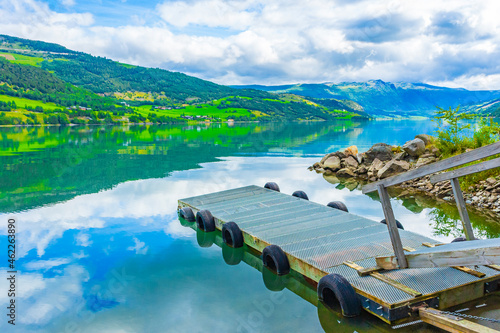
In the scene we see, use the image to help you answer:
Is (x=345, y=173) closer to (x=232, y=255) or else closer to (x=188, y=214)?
(x=188, y=214)

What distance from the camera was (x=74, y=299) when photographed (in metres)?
9.92

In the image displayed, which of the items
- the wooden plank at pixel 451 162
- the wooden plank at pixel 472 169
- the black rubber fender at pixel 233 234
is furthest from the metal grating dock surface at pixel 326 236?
the wooden plank at pixel 451 162

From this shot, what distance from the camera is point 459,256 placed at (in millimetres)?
7133

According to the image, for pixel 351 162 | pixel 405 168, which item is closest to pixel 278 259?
pixel 405 168

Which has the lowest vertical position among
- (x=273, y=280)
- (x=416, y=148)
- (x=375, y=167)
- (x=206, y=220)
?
(x=273, y=280)

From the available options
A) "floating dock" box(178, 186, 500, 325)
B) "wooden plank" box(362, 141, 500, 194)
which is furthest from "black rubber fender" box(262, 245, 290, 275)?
"wooden plank" box(362, 141, 500, 194)

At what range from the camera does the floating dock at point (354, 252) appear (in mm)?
7906

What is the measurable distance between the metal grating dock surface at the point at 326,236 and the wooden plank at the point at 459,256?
415 mm

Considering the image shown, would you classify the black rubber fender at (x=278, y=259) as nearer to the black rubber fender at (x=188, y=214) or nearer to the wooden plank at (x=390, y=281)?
the wooden plank at (x=390, y=281)

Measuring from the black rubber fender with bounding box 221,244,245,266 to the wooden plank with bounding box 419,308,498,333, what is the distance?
614 cm

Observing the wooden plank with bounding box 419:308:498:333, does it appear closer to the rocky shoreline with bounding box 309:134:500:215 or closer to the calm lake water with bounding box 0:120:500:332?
the calm lake water with bounding box 0:120:500:332

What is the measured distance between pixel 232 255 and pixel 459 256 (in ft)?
24.2

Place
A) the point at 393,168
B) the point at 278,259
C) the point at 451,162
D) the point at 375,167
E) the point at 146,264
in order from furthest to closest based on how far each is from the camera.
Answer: the point at 375,167, the point at 393,168, the point at 146,264, the point at 278,259, the point at 451,162

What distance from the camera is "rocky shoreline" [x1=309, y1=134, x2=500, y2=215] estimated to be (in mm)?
19031
